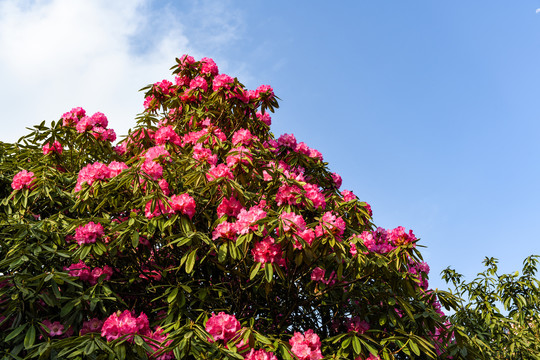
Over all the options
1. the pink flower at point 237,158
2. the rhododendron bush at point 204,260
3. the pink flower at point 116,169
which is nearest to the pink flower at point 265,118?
the rhododendron bush at point 204,260

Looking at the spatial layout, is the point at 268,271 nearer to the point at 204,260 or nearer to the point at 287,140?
the point at 204,260

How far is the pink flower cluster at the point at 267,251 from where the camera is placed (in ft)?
12.1

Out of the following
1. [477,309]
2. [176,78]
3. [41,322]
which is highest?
[176,78]

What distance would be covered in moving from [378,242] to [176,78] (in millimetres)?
3542

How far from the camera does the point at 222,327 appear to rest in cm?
341

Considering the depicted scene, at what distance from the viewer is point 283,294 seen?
464 centimetres

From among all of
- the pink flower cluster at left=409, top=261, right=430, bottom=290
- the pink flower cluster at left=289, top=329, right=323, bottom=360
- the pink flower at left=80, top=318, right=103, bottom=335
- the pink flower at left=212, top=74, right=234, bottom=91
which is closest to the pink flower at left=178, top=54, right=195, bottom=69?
the pink flower at left=212, top=74, right=234, bottom=91

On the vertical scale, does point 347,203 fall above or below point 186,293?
above

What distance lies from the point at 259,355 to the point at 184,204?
1.39 metres

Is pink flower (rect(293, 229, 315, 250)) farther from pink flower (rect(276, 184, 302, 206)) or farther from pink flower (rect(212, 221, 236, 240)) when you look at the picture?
pink flower (rect(212, 221, 236, 240))

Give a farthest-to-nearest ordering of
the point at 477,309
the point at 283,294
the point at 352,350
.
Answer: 1. the point at 477,309
2. the point at 283,294
3. the point at 352,350

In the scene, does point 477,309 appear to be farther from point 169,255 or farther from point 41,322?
point 41,322

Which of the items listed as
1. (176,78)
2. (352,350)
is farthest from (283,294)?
(176,78)

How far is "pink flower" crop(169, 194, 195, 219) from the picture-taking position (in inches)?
155
